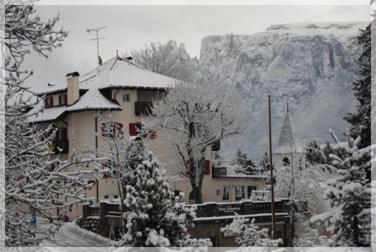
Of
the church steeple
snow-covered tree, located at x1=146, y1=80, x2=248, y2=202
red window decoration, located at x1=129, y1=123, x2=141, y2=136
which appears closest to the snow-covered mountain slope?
the church steeple

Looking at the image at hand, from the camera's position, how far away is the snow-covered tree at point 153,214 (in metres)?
5.58

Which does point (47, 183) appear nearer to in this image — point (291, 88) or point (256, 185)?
point (256, 185)

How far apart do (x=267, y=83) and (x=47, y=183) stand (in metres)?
34.1

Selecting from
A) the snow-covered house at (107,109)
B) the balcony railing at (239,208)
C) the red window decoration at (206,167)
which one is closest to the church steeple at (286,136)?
the snow-covered house at (107,109)

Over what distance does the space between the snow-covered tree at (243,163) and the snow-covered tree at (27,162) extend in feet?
90.6

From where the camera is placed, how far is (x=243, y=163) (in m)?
35.1

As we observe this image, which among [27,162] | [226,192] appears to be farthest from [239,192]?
[27,162]

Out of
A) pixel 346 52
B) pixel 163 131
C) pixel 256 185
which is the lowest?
pixel 256 185

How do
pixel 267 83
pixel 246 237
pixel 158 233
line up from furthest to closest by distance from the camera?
pixel 267 83 < pixel 246 237 < pixel 158 233

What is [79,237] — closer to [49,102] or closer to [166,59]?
[49,102]

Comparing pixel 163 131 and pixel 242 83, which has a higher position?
pixel 242 83

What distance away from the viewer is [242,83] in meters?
38.4

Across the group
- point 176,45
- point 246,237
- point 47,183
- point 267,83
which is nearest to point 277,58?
point 267,83

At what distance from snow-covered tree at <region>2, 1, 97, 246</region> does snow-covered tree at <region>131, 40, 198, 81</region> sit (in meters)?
32.6
